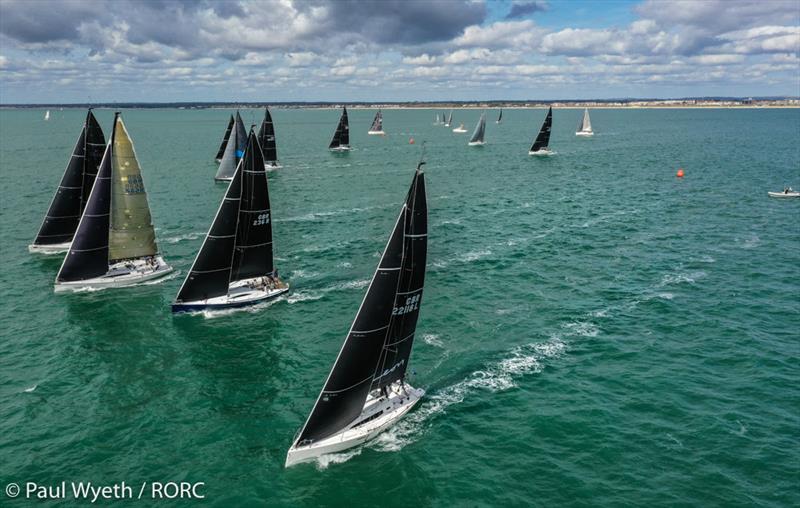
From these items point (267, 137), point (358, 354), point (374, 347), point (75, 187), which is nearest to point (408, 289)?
point (374, 347)

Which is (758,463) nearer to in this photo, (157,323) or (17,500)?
(17,500)

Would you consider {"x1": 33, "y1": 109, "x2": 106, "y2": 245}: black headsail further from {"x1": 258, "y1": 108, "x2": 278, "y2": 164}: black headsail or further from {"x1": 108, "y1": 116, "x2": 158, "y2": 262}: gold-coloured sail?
{"x1": 258, "y1": 108, "x2": 278, "y2": 164}: black headsail

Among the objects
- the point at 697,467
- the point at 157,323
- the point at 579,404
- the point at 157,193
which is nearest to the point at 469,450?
the point at 579,404

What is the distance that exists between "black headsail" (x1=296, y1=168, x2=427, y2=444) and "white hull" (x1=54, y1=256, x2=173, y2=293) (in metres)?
31.7

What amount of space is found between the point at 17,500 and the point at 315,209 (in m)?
59.8

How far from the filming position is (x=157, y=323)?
42.0 metres

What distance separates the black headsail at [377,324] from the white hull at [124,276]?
3167 centimetres

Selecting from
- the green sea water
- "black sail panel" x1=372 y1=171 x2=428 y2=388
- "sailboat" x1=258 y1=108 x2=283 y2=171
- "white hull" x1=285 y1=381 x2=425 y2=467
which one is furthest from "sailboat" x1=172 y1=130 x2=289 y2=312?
"sailboat" x1=258 y1=108 x2=283 y2=171

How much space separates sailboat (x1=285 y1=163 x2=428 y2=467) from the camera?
26219 mm

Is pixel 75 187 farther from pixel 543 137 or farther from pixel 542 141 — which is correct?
pixel 542 141

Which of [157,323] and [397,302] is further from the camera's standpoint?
[157,323]

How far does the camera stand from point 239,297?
44594 mm

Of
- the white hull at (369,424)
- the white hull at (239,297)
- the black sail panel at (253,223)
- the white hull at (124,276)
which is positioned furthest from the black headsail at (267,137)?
the white hull at (369,424)

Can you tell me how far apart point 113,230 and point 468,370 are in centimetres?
3533
